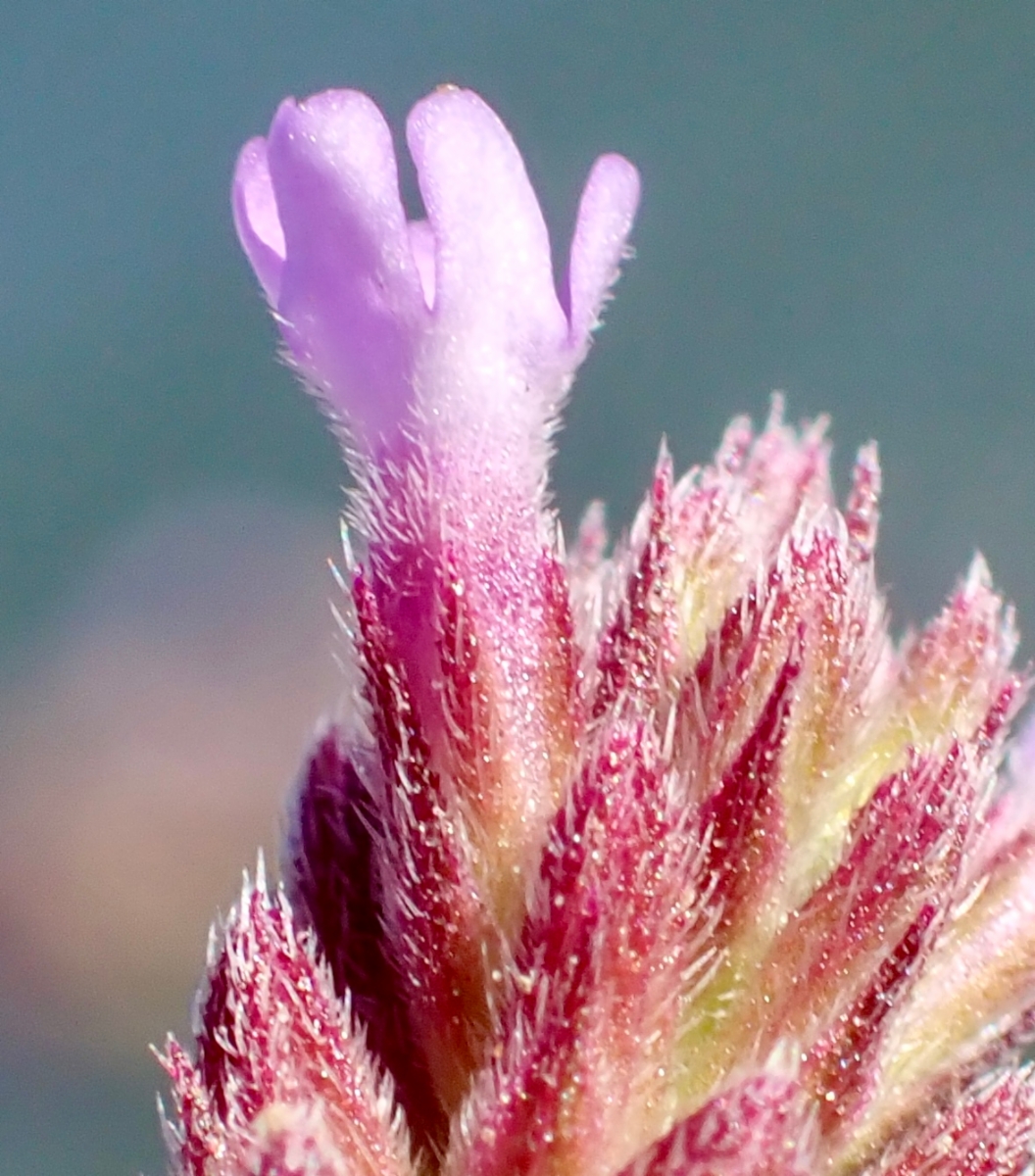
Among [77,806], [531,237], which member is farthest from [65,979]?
[531,237]

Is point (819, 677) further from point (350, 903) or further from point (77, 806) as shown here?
point (77, 806)

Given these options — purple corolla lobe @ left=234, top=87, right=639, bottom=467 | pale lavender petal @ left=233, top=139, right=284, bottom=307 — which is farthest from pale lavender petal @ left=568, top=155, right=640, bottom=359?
pale lavender petal @ left=233, top=139, right=284, bottom=307

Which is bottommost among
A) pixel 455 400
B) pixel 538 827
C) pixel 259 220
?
pixel 538 827

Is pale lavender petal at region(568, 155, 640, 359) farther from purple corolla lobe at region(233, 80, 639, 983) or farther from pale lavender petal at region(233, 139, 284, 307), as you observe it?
pale lavender petal at region(233, 139, 284, 307)

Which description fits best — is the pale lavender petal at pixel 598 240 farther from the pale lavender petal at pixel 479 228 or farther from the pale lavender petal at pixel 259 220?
the pale lavender petal at pixel 259 220

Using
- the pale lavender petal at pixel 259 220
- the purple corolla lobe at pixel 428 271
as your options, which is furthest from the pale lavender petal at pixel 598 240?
the pale lavender petal at pixel 259 220

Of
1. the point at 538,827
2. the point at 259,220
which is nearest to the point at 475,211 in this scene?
the point at 259,220

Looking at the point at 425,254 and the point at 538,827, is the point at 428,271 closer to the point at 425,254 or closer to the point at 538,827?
the point at 425,254

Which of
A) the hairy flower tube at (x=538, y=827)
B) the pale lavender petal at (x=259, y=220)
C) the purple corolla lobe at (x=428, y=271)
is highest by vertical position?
the pale lavender petal at (x=259, y=220)
